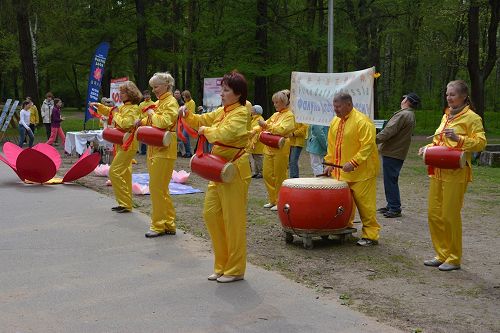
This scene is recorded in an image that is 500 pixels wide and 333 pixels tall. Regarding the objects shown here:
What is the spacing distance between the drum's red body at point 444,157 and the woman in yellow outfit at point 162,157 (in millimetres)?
3107

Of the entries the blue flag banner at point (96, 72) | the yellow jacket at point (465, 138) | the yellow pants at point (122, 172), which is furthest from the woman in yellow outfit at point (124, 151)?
the blue flag banner at point (96, 72)

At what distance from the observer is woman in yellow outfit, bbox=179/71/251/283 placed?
5.76 metres

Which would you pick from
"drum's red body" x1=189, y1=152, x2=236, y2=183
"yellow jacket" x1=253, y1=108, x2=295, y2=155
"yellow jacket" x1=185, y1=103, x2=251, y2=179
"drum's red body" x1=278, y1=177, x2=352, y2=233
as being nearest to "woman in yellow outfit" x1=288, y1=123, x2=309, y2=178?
"yellow jacket" x1=253, y1=108, x2=295, y2=155

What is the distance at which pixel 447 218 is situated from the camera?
655 centimetres

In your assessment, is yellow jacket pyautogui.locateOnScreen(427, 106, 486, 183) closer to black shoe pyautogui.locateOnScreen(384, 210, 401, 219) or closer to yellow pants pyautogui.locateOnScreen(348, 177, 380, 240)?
yellow pants pyautogui.locateOnScreen(348, 177, 380, 240)

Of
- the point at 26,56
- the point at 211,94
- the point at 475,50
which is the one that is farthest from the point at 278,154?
the point at 26,56

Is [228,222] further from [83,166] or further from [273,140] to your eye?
[83,166]

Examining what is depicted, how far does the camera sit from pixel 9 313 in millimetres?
4957

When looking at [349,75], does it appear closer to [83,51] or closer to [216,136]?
[216,136]

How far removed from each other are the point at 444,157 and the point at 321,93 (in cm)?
451

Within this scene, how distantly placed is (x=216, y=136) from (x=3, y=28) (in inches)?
1545

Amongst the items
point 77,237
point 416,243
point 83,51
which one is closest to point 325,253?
point 416,243

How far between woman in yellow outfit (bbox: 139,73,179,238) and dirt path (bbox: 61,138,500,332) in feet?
1.79

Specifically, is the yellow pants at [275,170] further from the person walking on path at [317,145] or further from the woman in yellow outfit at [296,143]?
the woman in yellow outfit at [296,143]
